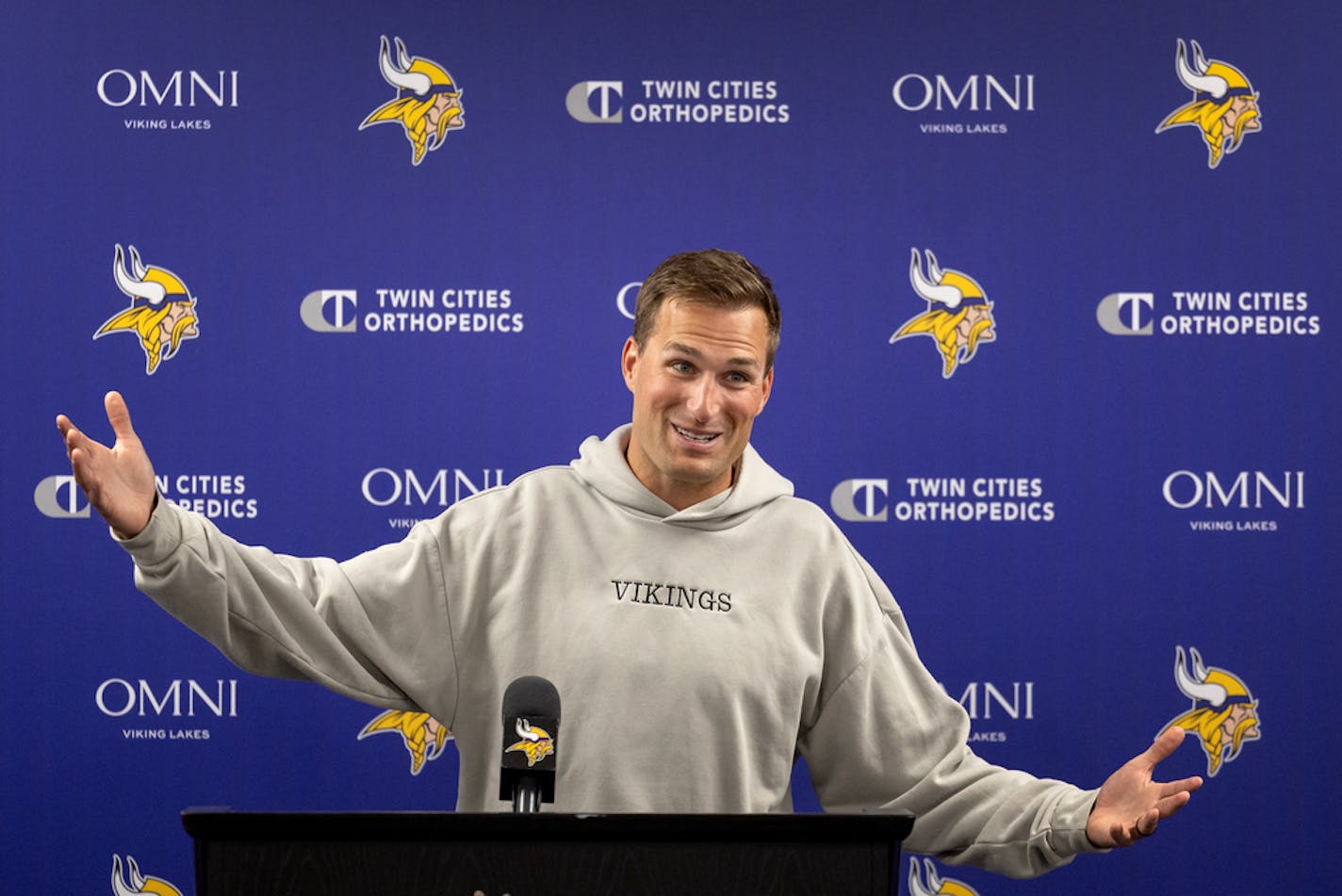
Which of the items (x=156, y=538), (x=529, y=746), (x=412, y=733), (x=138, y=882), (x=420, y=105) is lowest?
(x=138, y=882)

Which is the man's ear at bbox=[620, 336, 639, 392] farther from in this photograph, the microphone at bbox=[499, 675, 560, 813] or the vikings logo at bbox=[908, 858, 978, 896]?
the vikings logo at bbox=[908, 858, 978, 896]

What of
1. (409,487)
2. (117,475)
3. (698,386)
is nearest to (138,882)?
(409,487)

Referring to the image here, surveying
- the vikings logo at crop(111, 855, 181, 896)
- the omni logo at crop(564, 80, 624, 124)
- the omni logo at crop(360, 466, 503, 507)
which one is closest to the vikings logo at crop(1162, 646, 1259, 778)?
the omni logo at crop(360, 466, 503, 507)

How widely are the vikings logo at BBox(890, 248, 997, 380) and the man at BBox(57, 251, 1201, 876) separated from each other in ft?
4.84

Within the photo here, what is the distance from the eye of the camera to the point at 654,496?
2.10 meters

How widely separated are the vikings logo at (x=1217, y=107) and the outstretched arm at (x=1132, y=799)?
2291 mm

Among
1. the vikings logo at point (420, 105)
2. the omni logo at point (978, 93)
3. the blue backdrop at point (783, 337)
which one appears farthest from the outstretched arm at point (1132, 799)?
the vikings logo at point (420, 105)

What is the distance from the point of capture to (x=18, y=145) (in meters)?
3.52

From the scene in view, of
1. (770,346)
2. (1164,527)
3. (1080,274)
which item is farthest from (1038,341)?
(770,346)

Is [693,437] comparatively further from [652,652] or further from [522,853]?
[522,853]

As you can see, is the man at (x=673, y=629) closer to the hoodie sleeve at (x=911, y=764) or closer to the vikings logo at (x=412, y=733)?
the hoodie sleeve at (x=911, y=764)

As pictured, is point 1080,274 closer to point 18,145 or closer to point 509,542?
point 509,542

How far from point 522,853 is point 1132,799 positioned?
940mm

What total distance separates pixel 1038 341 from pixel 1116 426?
0.31 m
